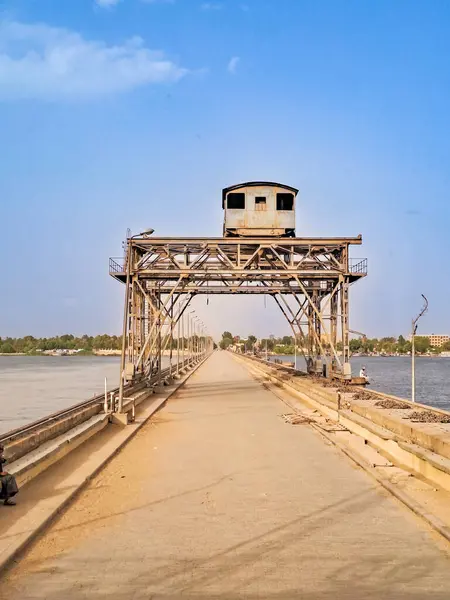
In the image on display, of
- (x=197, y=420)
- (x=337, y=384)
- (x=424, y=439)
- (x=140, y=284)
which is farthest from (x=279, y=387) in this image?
(x=424, y=439)

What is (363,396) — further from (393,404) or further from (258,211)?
(258,211)

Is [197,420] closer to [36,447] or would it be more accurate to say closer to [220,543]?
[36,447]

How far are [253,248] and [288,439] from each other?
14.4 m

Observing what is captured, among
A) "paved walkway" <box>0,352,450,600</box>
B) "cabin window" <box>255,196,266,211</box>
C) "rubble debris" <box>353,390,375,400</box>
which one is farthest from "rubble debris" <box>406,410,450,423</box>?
"cabin window" <box>255,196,266,211</box>

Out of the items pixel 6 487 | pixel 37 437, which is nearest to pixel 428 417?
pixel 37 437

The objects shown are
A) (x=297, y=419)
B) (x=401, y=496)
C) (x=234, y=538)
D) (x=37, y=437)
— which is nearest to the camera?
(x=234, y=538)

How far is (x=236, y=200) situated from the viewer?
103 feet

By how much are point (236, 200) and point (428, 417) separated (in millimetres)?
19133

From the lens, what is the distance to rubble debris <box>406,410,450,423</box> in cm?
1402

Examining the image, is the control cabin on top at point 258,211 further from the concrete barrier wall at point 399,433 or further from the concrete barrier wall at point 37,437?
the concrete barrier wall at point 37,437

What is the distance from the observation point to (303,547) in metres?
A: 7.04

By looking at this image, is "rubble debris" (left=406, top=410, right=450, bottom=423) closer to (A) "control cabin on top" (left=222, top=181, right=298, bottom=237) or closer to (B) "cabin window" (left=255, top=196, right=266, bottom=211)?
(A) "control cabin on top" (left=222, top=181, right=298, bottom=237)

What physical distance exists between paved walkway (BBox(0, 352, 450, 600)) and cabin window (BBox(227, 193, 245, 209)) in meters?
19.8

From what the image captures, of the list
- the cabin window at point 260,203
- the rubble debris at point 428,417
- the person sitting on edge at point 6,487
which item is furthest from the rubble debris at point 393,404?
the cabin window at point 260,203
